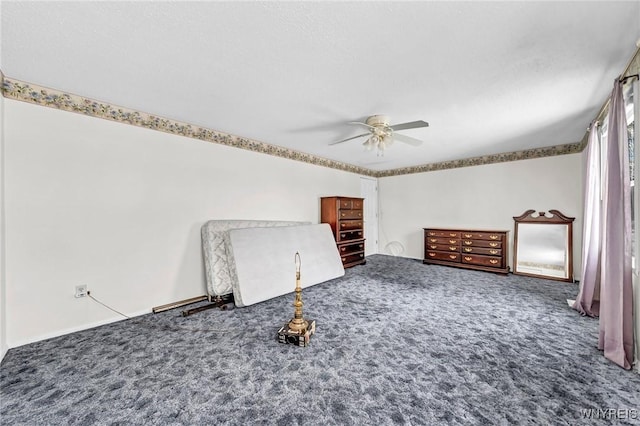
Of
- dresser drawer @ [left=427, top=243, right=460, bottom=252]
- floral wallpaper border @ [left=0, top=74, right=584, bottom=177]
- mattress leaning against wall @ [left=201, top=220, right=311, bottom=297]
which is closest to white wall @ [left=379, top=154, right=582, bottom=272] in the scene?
floral wallpaper border @ [left=0, top=74, right=584, bottom=177]

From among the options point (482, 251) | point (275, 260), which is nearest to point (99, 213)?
point (275, 260)

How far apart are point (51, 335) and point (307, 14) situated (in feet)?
11.3

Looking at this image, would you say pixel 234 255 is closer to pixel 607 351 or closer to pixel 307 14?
pixel 307 14

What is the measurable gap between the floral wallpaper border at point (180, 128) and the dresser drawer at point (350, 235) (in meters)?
1.53

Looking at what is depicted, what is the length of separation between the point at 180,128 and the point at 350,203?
3.37 m

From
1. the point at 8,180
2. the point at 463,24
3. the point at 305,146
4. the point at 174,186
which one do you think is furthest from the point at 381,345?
the point at 8,180

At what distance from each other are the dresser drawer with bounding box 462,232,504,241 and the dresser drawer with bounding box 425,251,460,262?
1.39 ft

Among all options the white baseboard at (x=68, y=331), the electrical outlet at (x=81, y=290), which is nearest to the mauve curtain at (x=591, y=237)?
the white baseboard at (x=68, y=331)

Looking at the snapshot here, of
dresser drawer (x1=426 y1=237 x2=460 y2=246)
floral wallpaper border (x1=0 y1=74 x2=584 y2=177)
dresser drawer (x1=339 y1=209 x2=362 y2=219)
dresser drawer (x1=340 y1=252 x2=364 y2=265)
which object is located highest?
floral wallpaper border (x1=0 y1=74 x2=584 y2=177)

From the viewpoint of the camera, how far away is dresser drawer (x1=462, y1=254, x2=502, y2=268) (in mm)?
4430

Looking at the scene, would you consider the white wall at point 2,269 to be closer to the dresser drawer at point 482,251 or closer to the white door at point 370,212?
the white door at point 370,212

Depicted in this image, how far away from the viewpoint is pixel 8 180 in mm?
2064

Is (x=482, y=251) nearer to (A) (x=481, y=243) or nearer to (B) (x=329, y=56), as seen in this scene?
(A) (x=481, y=243)

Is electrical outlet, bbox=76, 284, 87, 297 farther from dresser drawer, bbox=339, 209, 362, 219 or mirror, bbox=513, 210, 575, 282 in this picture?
mirror, bbox=513, 210, 575, 282
